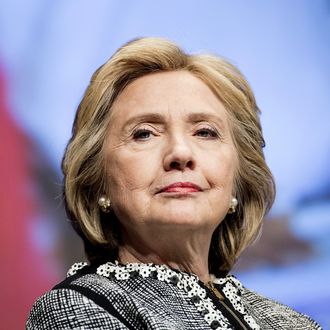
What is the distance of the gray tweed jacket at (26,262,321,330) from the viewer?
2.03 m

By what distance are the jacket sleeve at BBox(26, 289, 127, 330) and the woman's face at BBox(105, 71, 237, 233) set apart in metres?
0.27

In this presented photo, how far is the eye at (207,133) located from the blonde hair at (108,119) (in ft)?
0.31

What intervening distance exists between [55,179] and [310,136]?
853mm

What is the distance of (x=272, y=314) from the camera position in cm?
248

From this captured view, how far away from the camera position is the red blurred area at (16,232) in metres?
2.75

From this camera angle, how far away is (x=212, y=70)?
8.00ft

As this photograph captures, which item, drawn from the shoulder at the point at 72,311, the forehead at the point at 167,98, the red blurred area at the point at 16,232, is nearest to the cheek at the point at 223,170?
the forehead at the point at 167,98

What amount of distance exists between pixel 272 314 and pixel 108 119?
64 centimetres

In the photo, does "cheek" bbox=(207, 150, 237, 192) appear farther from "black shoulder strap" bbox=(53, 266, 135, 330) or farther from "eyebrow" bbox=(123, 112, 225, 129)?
"black shoulder strap" bbox=(53, 266, 135, 330)

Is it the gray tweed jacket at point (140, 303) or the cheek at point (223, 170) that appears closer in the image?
the gray tweed jacket at point (140, 303)

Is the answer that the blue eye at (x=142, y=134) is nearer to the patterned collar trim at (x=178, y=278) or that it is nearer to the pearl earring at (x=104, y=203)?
the pearl earring at (x=104, y=203)

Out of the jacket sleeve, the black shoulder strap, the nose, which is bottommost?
the jacket sleeve

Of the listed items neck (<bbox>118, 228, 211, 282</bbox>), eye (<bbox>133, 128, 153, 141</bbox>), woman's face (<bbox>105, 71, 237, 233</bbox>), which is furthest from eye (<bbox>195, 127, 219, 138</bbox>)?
neck (<bbox>118, 228, 211, 282</bbox>)

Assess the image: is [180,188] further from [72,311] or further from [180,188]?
[72,311]
